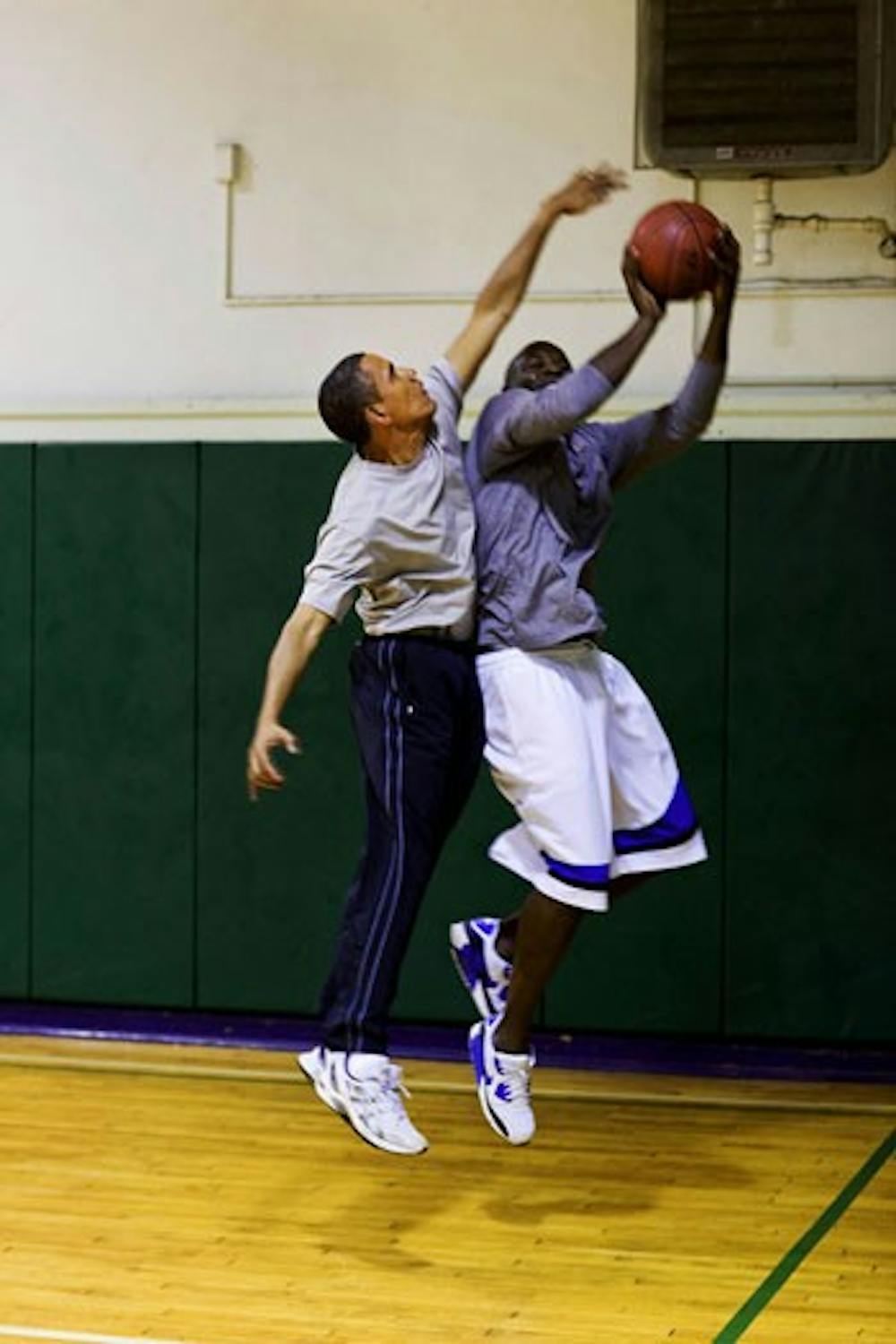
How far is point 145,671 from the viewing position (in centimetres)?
804

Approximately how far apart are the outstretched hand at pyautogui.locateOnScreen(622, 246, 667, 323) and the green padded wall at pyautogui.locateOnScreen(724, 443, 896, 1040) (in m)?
2.08

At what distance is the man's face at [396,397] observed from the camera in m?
5.48

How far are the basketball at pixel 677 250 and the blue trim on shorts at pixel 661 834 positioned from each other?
1234 millimetres

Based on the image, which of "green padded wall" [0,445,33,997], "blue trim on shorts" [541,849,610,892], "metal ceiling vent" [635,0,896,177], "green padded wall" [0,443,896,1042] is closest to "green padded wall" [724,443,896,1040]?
"green padded wall" [0,443,896,1042]

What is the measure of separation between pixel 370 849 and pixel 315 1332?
1.23m

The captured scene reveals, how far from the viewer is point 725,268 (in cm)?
549

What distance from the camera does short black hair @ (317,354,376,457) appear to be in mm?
5484

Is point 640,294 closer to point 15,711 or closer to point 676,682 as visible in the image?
point 676,682

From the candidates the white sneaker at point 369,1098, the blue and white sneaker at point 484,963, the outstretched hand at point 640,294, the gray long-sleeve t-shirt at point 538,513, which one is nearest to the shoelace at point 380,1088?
the white sneaker at point 369,1098

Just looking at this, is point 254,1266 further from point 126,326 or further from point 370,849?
point 126,326

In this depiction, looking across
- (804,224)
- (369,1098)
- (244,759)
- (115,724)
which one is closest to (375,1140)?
(369,1098)

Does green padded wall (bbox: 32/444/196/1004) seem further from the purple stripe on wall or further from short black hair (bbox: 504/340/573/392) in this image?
short black hair (bbox: 504/340/573/392)

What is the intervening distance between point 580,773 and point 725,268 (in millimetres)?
1194

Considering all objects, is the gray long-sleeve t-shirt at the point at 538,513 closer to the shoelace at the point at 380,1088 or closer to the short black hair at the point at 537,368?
the short black hair at the point at 537,368
